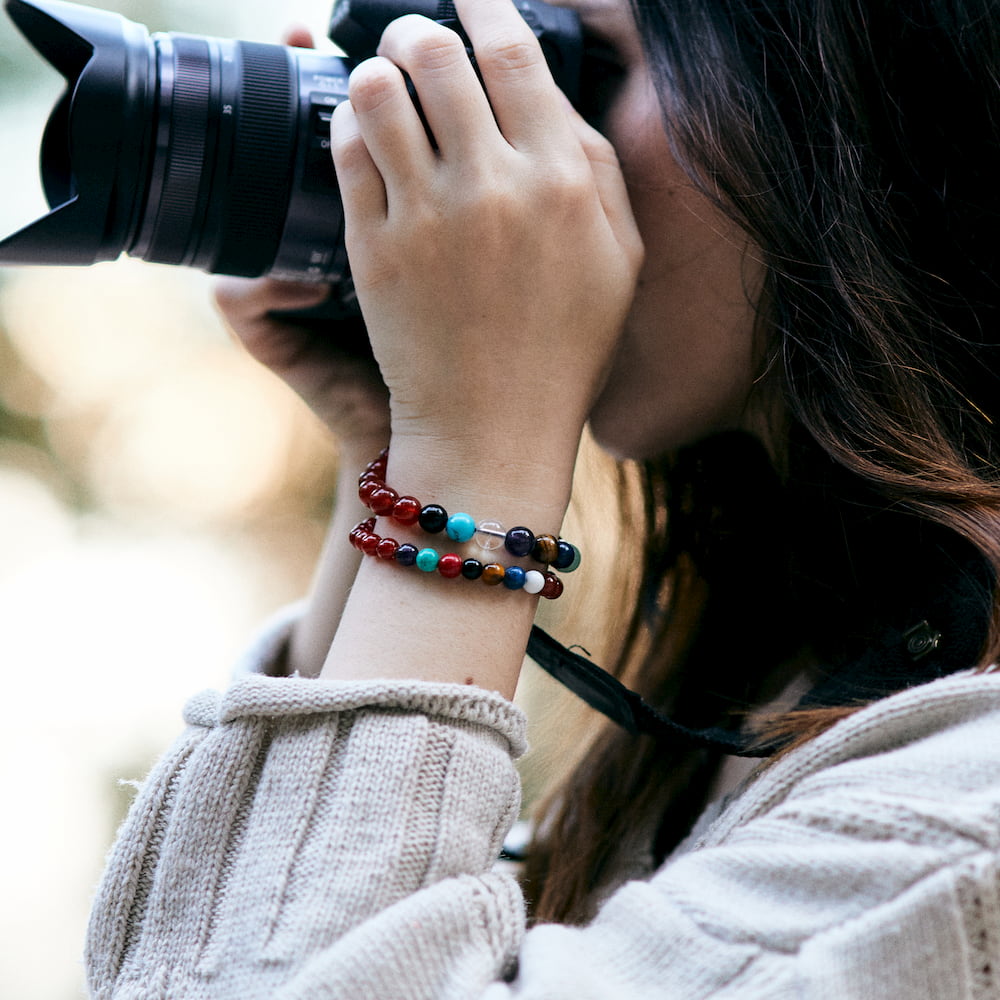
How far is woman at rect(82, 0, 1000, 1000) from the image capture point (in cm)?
44

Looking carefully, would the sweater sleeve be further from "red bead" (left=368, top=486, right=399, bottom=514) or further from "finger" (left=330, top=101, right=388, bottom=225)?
"finger" (left=330, top=101, right=388, bottom=225)

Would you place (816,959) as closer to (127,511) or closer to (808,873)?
(808,873)

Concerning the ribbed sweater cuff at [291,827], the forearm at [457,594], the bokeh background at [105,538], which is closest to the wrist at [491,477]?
the forearm at [457,594]

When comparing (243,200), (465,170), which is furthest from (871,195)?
(243,200)

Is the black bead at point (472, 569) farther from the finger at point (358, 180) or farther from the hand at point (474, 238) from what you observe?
the finger at point (358, 180)

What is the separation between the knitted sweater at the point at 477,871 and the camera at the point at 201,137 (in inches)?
11.0

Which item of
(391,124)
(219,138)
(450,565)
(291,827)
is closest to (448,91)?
(391,124)

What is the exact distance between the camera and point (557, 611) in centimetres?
101

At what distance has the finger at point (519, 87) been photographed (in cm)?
60

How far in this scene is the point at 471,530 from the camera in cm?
56

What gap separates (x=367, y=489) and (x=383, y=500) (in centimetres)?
2

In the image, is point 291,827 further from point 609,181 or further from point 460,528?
point 609,181

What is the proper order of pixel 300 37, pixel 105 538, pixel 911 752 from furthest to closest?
pixel 105 538
pixel 300 37
pixel 911 752

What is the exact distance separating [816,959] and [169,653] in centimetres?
178
